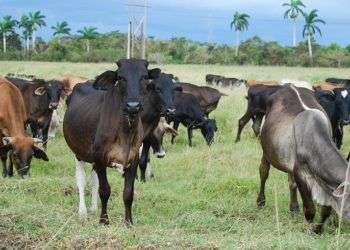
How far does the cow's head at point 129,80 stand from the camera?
743 centimetres

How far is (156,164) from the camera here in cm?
1459

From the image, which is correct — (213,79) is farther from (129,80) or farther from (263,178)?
(129,80)

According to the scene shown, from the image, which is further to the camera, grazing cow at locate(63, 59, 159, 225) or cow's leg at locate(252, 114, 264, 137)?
cow's leg at locate(252, 114, 264, 137)

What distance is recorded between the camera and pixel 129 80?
7719 mm

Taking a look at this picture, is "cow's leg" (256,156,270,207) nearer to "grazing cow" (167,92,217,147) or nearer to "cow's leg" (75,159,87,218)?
"cow's leg" (75,159,87,218)

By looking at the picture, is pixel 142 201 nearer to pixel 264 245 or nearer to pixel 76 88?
pixel 76 88

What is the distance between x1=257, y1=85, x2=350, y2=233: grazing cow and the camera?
7.83 meters

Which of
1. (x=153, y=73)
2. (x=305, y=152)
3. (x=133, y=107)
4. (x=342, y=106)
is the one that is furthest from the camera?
(x=342, y=106)

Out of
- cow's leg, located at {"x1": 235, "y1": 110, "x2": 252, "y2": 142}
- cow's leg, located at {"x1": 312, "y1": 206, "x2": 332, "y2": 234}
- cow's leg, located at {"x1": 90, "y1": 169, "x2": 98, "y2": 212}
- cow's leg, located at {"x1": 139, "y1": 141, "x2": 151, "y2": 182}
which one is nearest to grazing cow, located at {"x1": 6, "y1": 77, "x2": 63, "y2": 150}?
cow's leg, located at {"x1": 235, "y1": 110, "x2": 252, "y2": 142}

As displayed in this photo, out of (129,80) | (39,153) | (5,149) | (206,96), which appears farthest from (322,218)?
(206,96)

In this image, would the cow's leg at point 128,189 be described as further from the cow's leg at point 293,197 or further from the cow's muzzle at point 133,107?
the cow's leg at point 293,197

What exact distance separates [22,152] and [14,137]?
15.4 inches

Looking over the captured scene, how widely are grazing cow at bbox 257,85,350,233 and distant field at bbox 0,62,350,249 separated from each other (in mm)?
360

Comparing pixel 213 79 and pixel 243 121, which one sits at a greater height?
pixel 243 121
